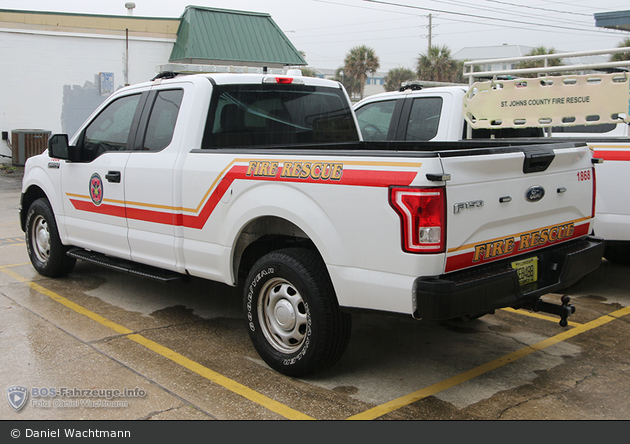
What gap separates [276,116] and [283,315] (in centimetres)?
193

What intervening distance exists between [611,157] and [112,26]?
18.8 metres

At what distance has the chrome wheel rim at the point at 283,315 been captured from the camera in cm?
400

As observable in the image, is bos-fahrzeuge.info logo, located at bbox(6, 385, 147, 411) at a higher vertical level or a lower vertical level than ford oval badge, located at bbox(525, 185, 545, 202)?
lower

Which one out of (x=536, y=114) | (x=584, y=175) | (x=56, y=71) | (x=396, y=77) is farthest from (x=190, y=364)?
(x=396, y=77)

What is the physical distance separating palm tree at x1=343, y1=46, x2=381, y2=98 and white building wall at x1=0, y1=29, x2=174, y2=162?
171ft

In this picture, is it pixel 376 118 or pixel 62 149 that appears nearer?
pixel 62 149

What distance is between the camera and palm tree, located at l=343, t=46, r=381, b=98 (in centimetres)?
7106

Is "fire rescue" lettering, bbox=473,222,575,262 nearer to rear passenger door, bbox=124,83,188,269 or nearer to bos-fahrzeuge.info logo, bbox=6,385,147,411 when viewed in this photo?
bos-fahrzeuge.info logo, bbox=6,385,147,411

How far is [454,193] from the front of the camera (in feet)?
11.1

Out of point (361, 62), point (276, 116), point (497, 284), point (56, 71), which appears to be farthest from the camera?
point (361, 62)

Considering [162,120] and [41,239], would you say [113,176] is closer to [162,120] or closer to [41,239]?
[162,120]

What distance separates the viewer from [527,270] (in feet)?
12.7

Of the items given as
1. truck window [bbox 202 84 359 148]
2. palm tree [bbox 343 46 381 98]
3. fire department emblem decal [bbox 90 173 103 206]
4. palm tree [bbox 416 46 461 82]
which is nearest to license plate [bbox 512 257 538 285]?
truck window [bbox 202 84 359 148]

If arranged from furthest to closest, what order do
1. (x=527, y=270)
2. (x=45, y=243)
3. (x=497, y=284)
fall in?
(x=45, y=243)
(x=527, y=270)
(x=497, y=284)
